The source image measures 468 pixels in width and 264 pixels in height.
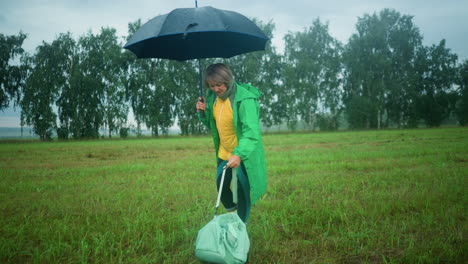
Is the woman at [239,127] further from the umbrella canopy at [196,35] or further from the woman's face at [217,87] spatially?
the umbrella canopy at [196,35]

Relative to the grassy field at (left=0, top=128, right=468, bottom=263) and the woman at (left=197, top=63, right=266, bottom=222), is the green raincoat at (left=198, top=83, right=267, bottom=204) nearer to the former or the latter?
the woman at (left=197, top=63, right=266, bottom=222)

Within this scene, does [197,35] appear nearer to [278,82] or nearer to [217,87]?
[217,87]

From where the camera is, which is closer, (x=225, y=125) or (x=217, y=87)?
(x=217, y=87)

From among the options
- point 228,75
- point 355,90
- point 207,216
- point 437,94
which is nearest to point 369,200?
point 207,216

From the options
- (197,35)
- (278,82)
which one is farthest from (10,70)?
(197,35)

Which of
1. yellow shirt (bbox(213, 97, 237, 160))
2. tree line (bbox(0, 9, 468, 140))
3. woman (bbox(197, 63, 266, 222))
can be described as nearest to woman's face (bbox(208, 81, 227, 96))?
woman (bbox(197, 63, 266, 222))

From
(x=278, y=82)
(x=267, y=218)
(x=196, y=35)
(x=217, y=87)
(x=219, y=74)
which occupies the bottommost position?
(x=267, y=218)

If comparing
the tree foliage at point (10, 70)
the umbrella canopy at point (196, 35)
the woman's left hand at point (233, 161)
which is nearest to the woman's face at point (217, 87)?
the umbrella canopy at point (196, 35)

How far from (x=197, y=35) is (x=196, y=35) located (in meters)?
0.02

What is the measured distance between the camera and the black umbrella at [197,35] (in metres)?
3.12

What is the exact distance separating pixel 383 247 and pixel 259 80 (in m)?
40.1

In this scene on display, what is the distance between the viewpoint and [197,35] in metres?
3.79

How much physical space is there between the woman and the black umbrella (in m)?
0.39

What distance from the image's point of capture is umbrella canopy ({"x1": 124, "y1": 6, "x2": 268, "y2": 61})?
3.11m
